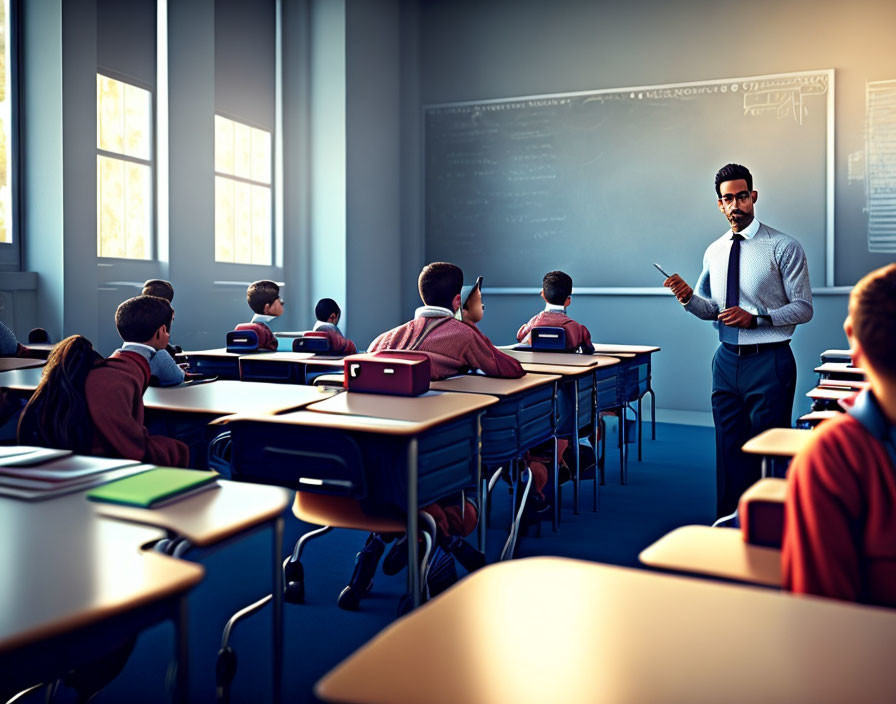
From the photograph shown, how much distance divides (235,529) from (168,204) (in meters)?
5.01

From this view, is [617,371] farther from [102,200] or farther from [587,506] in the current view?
[102,200]

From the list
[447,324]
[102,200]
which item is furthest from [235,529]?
[102,200]

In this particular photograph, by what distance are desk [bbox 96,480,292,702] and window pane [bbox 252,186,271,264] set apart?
5.59 m

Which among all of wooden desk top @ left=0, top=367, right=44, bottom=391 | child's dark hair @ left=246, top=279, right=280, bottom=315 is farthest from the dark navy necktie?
child's dark hair @ left=246, top=279, right=280, bottom=315

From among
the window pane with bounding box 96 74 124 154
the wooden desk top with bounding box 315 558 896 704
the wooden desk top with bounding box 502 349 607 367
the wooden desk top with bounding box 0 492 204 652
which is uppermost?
the window pane with bounding box 96 74 124 154

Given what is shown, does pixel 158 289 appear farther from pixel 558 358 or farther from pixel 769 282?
pixel 769 282

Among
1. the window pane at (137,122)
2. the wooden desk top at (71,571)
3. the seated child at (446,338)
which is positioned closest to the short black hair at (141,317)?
the seated child at (446,338)

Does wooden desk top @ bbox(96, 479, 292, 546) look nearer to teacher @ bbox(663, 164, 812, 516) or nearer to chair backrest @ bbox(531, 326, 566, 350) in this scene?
teacher @ bbox(663, 164, 812, 516)

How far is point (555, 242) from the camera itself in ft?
22.7

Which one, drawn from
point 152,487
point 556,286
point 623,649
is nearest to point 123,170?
point 556,286

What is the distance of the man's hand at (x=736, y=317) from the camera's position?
2.92 m

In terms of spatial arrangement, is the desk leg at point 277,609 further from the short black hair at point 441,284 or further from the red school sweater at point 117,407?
the short black hair at point 441,284

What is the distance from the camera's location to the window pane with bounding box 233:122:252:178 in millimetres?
6629

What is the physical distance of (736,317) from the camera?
292cm
